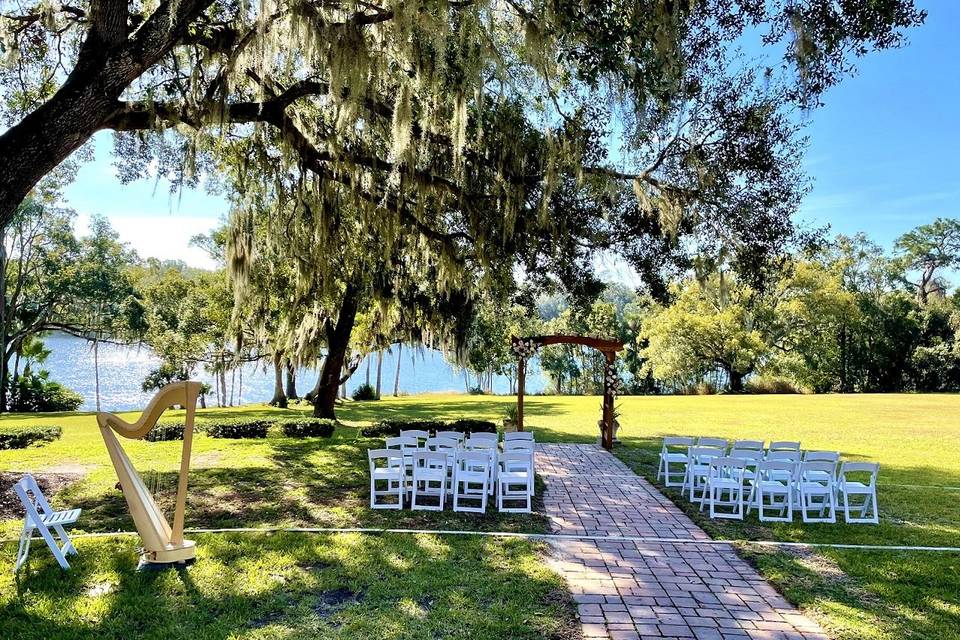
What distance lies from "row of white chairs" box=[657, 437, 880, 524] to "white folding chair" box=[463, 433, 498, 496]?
243 cm

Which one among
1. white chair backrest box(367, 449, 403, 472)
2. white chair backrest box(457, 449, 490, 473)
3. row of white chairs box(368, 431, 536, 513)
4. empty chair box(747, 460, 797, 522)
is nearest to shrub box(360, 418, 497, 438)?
row of white chairs box(368, 431, 536, 513)

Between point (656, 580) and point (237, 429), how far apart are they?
1044cm

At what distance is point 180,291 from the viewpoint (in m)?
28.0

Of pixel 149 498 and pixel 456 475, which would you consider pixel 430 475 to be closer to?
pixel 456 475

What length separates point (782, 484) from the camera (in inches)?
273

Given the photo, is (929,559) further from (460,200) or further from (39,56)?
(39,56)

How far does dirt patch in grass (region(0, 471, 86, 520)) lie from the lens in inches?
254

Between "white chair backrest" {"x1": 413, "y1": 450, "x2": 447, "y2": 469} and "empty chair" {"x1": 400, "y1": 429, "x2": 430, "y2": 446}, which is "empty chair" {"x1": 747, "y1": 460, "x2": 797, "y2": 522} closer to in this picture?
"white chair backrest" {"x1": 413, "y1": 450, "x2": 447, "y2": 469}

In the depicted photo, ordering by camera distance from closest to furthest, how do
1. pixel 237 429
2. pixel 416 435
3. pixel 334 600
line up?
pixel 334 600 < pixel 416 435 < pixel 237 429

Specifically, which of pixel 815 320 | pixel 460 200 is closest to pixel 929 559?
pixel 460 200

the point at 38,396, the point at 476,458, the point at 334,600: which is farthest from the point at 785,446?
the point at 38,396

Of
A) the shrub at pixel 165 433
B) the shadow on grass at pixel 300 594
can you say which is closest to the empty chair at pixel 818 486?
the shadow on grass at pixel 300 594

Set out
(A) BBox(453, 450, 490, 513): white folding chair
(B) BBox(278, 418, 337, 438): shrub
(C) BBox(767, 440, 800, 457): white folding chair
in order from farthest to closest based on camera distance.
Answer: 1. (B) BBox(278, 418, 337, 438): shrub
2. (C) BBox(767, 440, 800, 457): white folding chair
3. (A) BBox(453, 450, 490, 513): white folding chair

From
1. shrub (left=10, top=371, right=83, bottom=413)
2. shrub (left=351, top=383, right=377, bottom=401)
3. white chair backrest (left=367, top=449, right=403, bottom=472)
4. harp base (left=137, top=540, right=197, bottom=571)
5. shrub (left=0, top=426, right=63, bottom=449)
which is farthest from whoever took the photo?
shrub (left=351, top=383, right=377, bottom=401)
